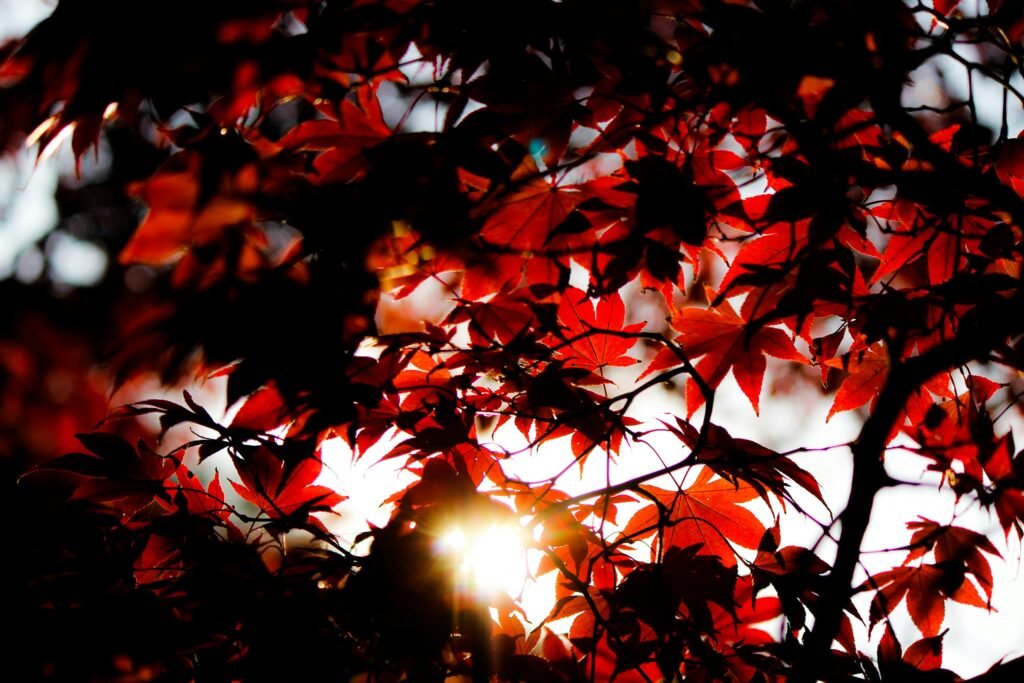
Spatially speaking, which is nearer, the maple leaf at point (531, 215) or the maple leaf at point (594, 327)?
the maple leaf at point (531, 215)

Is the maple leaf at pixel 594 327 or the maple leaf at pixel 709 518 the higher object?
the maple leaf at pixel 594 327

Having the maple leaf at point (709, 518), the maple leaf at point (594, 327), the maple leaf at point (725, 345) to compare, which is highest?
the maple leaf at point (594, 327)

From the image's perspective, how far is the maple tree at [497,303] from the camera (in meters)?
0.77

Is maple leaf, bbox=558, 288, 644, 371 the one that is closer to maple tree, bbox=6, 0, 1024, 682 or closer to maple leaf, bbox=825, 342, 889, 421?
maple tree, bbox=6, 0, 1024, 682

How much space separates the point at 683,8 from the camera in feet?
3.02

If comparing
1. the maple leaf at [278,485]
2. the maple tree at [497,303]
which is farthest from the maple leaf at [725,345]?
the maple leaf at [278,485]

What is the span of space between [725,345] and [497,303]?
365mm

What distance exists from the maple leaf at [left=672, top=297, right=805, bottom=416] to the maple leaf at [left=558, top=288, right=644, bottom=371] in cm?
9

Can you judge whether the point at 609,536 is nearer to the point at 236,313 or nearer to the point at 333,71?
the point at 236,313

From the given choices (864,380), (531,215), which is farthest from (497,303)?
(864,380)

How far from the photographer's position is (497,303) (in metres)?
0.99

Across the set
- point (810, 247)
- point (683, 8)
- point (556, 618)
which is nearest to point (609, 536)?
point (556, 618)

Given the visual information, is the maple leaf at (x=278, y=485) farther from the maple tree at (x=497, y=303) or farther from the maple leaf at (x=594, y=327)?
the maple leaf at (x=594, y=327)

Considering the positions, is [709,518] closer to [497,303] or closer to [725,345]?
[725,345]
